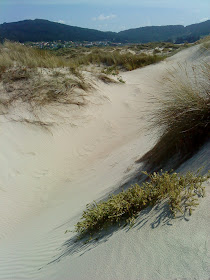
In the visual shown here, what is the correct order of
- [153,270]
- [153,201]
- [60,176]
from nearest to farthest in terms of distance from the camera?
[153,270]
[153,201]
[60,176]

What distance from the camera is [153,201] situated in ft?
7.82

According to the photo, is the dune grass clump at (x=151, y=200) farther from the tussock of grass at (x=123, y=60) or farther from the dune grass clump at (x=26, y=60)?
the tussock of grass at (x=123, y=60)

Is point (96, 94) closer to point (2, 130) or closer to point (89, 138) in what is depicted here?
point (89, 138)

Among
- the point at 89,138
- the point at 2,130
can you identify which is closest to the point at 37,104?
the point at 2,130

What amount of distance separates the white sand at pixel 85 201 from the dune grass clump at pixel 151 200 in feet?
0.37

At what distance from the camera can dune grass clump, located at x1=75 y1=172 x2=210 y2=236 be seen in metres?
2.16

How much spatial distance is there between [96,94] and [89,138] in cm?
211

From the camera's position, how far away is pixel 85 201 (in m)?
4.14

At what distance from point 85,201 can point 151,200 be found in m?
1.98

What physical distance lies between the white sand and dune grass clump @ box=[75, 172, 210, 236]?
0.37 ft

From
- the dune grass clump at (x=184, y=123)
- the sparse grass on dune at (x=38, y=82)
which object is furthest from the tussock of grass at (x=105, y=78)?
the dune grass clump at (x=184, y=123)

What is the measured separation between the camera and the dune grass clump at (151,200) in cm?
216

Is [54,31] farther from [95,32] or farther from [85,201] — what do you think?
[85,201]

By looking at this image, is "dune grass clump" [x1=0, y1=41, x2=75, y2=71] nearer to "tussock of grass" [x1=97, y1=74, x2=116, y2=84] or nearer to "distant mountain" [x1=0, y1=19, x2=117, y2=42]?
"tussock of grass" [x1=97, y1=74, x2=116, y2=84]
